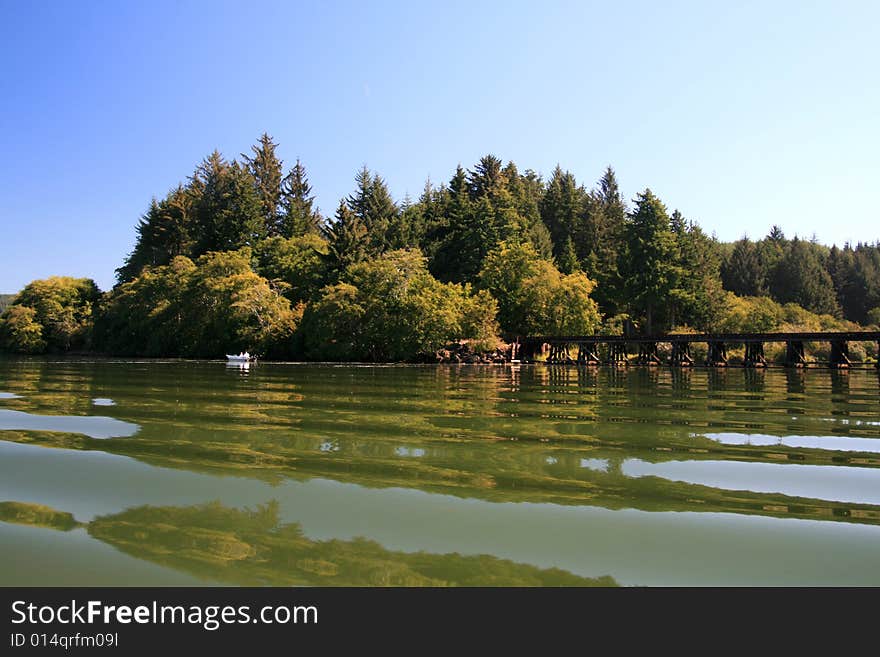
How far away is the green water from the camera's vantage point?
3723 mm

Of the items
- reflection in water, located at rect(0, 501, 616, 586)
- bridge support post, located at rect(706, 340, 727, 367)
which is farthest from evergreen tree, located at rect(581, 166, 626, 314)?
reflection in water, located at rect(0, 501, 616, 586)

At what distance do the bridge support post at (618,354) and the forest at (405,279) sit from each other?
3467 millimetres

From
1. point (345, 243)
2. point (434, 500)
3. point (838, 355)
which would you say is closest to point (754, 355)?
point (838, 355)

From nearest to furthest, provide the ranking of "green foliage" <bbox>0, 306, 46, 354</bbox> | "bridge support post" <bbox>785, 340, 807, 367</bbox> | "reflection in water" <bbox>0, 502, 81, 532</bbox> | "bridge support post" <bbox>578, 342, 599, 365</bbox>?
"reflection in water" <bbox>0, 502, 81, 532</bbox> → "bridge support post" <bbox>785, 340, 807, 367</bbox> → "bridge support post" <bbox>578, 342, 599, 365</bbox> → "green foliage" <bbox>0, 306, 46, 354</bbox>

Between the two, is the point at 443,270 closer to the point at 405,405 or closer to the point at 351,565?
the point at 405,405

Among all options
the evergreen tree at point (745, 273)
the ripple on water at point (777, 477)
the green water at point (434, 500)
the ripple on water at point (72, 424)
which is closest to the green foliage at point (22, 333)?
the ripple on water at point (72, 424)

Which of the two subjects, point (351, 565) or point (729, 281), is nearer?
point (351, 565)

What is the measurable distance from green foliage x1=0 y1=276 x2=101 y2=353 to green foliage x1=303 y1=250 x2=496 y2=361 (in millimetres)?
36044

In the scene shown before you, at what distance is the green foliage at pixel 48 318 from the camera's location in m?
70.1

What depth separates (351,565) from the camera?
374 cm

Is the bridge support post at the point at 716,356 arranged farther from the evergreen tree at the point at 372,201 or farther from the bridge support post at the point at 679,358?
the evergreen tree at the point at 372,201

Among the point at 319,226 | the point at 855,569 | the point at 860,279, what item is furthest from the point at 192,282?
the point at 860,279

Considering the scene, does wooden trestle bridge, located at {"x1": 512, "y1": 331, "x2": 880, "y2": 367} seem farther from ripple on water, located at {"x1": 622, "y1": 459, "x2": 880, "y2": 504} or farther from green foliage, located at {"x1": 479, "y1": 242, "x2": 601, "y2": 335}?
ripple on water, located at {"x1": 622, "y1": 459, "x2": 880, "y2": 504}
